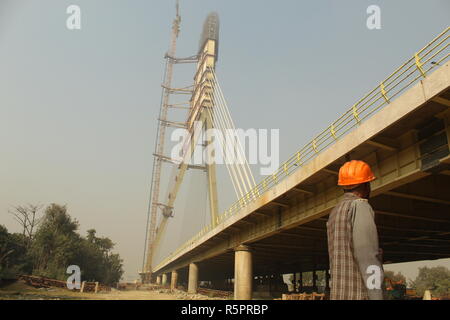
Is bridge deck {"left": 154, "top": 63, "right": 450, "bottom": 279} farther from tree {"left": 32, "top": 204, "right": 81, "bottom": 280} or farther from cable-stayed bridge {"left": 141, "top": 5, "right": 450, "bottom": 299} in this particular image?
tree {"left": 32, "top": 204, "right": 81, "bottom": 280}

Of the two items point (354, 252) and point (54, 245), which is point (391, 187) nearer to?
point (354, 252)

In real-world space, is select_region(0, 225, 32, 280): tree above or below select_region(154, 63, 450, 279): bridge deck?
Answer: below

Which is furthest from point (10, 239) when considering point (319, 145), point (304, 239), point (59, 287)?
point (319, 145)

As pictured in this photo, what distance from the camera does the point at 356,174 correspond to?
12.4ft

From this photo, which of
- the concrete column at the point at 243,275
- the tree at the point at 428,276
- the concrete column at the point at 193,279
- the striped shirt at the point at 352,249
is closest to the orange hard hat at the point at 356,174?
the striped shirt at the point at 352,249

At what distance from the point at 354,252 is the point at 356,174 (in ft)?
2.99

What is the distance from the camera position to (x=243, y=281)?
2820 cm

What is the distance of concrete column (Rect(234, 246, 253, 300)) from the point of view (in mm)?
27719

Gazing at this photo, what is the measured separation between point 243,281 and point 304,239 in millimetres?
6397

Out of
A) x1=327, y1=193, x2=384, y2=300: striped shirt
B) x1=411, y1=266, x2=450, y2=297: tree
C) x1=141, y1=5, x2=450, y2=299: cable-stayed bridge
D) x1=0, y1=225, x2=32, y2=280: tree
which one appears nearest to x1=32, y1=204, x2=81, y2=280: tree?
x1=0, y1=225, x2=32, y2=280: tree

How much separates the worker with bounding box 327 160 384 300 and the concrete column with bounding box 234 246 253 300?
25.5 metres

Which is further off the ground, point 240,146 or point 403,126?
point 240,146

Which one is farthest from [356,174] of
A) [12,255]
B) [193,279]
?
[193,279]
